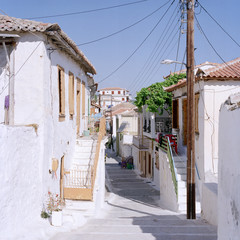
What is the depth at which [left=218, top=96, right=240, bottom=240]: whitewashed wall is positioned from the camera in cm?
473

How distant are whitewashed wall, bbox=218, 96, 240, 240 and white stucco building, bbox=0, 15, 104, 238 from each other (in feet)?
14.1

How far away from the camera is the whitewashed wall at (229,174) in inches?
186

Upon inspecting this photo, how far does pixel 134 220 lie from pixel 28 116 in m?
4.93

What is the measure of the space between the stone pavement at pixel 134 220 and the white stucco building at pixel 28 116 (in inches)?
54.9

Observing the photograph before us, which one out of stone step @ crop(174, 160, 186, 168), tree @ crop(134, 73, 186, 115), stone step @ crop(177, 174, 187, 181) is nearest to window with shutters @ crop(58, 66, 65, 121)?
stone step @ crop(177, 174, 187, 181)

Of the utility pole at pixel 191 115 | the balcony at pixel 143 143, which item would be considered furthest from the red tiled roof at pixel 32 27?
the balcony at pixel 143 143

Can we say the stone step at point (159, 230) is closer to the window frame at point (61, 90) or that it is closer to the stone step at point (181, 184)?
the window frame at point (61, 90)

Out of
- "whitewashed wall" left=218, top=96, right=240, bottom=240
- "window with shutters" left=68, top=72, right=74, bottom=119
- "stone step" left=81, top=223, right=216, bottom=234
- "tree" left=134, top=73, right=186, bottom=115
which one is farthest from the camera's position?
"tree" left=134, top=73, right=186, bottom=115

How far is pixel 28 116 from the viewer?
9.37 m

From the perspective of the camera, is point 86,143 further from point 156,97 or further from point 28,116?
point 156,97

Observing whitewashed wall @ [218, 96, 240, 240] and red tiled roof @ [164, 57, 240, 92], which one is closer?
whitewashed wall @ [218, 96, 240, 240]

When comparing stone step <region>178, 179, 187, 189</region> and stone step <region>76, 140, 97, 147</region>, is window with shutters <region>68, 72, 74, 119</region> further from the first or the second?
stone step <region>178, 179, 187, 189</region>

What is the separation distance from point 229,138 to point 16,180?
4.81 meters

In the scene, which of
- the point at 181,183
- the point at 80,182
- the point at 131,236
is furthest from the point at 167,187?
the point at 131,236
